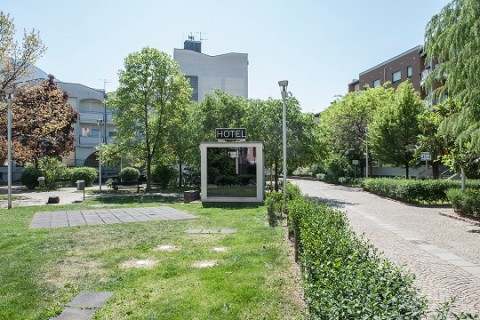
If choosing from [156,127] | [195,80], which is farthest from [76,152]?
A: [156,127]

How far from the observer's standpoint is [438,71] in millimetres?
12211

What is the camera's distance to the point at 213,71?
62.1 m

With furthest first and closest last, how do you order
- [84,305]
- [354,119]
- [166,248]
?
[354,119], [166,248], [84,305]

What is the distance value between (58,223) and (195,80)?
51.8 metres

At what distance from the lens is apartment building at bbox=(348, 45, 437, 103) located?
42375 mm

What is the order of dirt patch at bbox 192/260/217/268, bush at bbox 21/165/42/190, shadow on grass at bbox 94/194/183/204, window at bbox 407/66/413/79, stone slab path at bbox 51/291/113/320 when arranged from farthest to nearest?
window at bbox 407/66/413/79 → bush at bbox 21/165/42/190 → shadow on grass at bbox 94/194/183/204 → dirt patch at bbox 192/260/217/268 → stone slab path at bbox 51/291/113/320

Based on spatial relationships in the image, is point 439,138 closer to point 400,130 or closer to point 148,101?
point 400,130

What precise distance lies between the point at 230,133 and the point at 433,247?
11.2 m

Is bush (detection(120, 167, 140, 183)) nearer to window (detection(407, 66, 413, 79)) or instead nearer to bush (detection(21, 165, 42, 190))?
bush (detection(21, 165, 42, 190))

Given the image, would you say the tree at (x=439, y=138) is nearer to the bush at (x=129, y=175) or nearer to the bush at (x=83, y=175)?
the bush at (x=129, y=175)

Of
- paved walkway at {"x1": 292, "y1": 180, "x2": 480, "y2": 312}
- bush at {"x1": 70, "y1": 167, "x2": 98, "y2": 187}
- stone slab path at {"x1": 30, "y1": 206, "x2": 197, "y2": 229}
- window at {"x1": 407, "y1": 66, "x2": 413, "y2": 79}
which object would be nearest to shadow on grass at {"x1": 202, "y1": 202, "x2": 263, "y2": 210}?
stone slab path at {"x1": 30, "y1": 206, "x2": 197, "y2": 229}

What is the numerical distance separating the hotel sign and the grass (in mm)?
8435

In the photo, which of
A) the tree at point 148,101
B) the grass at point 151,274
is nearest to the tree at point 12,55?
the tree at point 148,101

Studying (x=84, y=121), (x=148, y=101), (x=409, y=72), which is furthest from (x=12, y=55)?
(x=409, y=72)
